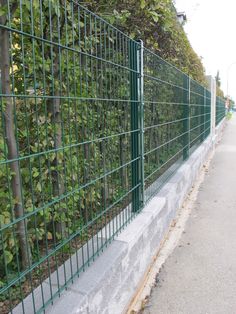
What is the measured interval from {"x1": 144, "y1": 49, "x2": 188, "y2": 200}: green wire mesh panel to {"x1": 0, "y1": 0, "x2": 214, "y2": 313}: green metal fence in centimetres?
3

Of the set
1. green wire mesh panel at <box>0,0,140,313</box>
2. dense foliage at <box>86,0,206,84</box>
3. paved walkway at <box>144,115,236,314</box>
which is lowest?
paved walkway at <box>144,115,236,314</box>

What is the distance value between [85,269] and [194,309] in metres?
1.04

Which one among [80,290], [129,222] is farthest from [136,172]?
[80,290]

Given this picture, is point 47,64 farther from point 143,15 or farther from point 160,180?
point 143,15

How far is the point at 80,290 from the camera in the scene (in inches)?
74.7

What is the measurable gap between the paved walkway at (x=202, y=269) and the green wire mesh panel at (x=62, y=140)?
0.73 metres

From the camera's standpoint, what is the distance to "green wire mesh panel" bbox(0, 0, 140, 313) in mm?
1993

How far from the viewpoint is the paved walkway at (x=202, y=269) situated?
2.63 m

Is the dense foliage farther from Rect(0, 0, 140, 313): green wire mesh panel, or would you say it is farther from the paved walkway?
the paved walkway

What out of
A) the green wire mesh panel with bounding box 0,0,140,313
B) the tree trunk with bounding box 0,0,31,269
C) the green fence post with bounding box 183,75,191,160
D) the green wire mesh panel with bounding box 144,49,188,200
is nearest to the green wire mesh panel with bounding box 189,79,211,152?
the green fence post with bounding box 183,75,191,160

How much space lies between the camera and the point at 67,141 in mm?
2812

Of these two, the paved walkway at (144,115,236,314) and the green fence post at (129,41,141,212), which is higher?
the green fence post at (129,41,141,212)

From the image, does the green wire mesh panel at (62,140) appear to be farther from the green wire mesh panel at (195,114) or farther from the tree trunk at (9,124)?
the green wire mesh panel at (195,114)

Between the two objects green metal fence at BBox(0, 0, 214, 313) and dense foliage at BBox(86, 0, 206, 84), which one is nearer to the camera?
green metal fence at BBox(0, 0, 214, 313)
